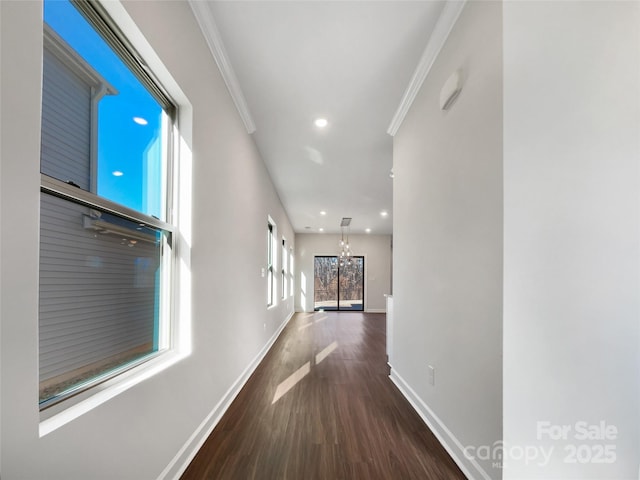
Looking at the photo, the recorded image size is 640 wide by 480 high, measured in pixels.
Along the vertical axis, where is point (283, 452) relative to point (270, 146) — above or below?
below

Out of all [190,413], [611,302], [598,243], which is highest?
[598,243]

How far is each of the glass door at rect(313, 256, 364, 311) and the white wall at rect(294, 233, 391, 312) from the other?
22 cm

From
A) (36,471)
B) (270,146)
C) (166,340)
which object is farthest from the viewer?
(270,146)

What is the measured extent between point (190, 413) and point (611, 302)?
2286 mm

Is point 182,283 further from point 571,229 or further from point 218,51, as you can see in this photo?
point 571,229

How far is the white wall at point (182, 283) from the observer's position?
2.54 feet

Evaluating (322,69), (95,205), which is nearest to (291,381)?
(95,205)

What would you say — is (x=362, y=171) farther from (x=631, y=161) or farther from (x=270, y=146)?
(x=631, y=161)

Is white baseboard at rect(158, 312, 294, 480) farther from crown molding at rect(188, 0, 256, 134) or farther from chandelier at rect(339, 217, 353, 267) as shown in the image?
chandelier at rect(339, 217, 353, 267)

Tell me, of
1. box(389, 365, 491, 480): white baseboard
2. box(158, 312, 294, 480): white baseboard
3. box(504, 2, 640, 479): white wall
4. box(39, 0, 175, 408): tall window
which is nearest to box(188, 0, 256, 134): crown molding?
box(39, 0, 175, 408): tall window

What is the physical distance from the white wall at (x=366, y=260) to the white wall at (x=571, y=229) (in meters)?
9.34

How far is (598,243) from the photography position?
1.47 m

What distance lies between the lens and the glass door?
35.6 ft

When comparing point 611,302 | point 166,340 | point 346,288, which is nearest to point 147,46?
point 166,340
